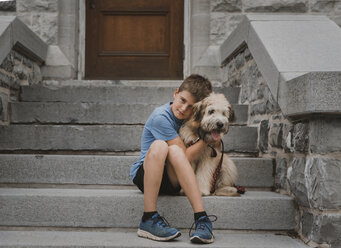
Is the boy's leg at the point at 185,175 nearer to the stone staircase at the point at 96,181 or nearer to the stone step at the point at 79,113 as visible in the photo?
the stone staircase at the point at 96,181

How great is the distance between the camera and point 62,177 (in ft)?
10.1

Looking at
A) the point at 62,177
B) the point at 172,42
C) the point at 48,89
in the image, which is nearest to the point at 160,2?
the point at 172,42

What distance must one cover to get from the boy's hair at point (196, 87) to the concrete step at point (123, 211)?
76 centimetres

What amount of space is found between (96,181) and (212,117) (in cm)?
116

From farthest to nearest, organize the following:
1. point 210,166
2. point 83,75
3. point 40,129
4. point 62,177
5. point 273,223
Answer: point 83,75 → point 40,129 → point 62,177 → point 210,166 → point 273,223

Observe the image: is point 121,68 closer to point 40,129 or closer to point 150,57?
point 150,57

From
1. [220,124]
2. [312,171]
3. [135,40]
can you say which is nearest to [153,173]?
[220,124]

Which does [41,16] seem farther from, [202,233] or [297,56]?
[202,233]

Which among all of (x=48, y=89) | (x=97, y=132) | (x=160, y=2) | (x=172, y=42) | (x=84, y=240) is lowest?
(x=84, y=240)

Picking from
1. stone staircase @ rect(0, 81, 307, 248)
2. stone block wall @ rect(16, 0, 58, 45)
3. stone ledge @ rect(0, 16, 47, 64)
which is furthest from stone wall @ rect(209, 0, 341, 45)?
stone ledge @ rect(0, 16, 47, 64)

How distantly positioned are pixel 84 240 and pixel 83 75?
357cm

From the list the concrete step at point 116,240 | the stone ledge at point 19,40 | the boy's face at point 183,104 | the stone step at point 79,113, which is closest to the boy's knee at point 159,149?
the boy's face at point 183,104

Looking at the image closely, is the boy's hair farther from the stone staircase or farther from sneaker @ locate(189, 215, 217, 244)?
sneaker @ locate(189, 215, 217, 244)

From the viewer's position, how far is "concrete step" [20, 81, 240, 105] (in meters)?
4.12
